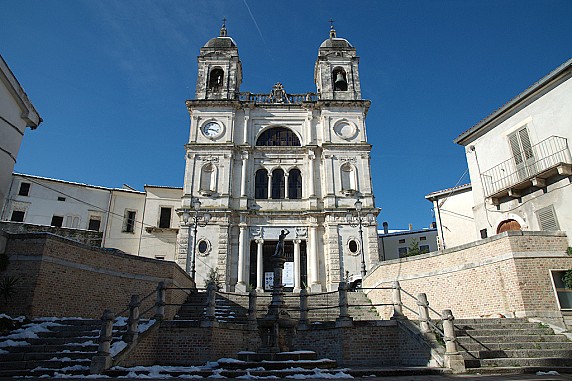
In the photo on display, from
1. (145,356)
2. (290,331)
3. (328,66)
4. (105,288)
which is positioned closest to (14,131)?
(105,288)

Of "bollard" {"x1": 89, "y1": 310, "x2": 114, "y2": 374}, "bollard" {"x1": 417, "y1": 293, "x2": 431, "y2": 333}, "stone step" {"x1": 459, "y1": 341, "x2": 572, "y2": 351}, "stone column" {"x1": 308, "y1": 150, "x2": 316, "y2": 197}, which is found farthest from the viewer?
"stone column" {"x1": 308, "y1": 150, "x2": 316, "y2": 197}

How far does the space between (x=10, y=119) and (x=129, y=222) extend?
56.2 feet

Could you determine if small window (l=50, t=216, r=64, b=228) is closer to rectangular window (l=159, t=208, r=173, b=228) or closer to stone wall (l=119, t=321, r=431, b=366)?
rectangular window (l=159, t=208, r=173, b=228)

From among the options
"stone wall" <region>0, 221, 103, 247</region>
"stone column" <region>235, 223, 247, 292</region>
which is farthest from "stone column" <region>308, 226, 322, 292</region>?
"stone wall" <region>0, 221, 103, 247</region>

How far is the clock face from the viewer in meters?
29.0

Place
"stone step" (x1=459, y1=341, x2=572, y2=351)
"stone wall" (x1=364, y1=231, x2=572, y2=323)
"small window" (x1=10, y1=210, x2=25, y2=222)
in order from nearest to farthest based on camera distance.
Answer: "stone step" (x1=459, y1=341, x2=572, y2=351), "stone wall" (x1=364, y1=231, x2=572, y2=323), "small window" (x1=10, y1=210, x2=25, y2=222)

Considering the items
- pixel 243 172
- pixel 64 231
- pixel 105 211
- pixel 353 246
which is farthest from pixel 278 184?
pixel 64 231

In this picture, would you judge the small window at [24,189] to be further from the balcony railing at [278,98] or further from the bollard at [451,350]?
the bollard at [451,350]

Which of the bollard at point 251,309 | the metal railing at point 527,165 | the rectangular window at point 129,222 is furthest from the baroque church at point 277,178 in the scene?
the bollard at point 251,309

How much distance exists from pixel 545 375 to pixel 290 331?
668 cm

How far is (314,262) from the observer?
25.9 m

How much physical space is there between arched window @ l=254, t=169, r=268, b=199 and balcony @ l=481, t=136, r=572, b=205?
1453 centimetres

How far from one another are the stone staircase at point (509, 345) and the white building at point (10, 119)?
49.9 feet

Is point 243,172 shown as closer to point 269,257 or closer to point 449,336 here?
point 269,257
